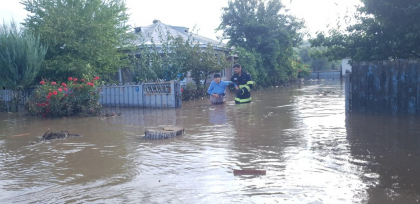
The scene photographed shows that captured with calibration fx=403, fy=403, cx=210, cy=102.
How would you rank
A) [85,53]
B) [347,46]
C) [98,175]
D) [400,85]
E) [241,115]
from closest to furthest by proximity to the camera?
1. [98,175]
2. [400,85]
3. [241,115]
4. [347,46]
5. [85,53]

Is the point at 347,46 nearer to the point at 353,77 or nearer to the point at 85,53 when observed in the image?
the point at 353,77

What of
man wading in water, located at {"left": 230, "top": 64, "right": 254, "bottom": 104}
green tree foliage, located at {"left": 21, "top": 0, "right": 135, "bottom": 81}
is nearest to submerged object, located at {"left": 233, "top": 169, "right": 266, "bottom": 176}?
man wading in water, located at {"left": 230, "top": 64, "right": 254, "bottom": 104}

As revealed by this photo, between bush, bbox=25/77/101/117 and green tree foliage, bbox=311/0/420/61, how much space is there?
8.17 m

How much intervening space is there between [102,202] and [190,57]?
14.5 metres

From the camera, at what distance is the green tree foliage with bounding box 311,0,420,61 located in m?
11.1

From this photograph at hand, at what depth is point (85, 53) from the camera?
59.2ft

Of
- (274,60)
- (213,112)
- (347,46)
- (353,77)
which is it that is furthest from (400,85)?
(274,60)

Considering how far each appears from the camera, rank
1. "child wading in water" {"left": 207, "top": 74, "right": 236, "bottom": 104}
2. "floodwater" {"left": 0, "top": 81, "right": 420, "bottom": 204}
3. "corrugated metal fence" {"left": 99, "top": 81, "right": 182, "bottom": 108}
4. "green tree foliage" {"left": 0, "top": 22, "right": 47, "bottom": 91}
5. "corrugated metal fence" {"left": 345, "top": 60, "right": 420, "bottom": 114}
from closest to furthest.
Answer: "floodwater" {"left": 0, "top": 81, "right": 420, "bottom": 204}
"corrugated metal fence" {"left": 345, "top": 60, "right": 420, "bottom": 114}
"child wading in water" {"left": 207, "top": 74, "right": 236, "bottom": 104}
"green tree foliage" {"left": 0, "top": 22, "right": 47, "bottom": 91}
"corrugated metal fence" {"left": 99, "top": 81, "right": 182, "bottom": 108}

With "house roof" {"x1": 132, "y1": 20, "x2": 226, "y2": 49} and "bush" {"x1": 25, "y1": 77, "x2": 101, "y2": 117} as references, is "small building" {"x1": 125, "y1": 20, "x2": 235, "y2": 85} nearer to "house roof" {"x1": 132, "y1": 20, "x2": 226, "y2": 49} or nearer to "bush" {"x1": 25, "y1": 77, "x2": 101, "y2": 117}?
"house roof" {"x1": 132, "y1": 20, "x2": 226, "y2": 49}

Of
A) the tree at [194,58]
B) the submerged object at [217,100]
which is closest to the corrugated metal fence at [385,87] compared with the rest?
the submerged object at [217,100]

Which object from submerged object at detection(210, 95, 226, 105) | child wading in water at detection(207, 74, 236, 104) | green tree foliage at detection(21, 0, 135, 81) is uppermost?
green tree foliage at detection(21, 0, 135, 81)

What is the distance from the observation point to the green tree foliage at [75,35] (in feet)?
57.0

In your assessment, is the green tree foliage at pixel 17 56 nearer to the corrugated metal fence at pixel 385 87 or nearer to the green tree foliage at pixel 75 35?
the green tree foliage at pixel 75 35

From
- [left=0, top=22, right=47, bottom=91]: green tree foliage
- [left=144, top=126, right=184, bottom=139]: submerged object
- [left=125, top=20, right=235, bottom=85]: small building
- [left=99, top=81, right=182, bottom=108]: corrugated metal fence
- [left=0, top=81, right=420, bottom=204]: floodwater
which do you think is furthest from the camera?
[left=125, top=20, right=235, bottom=85]: small building
